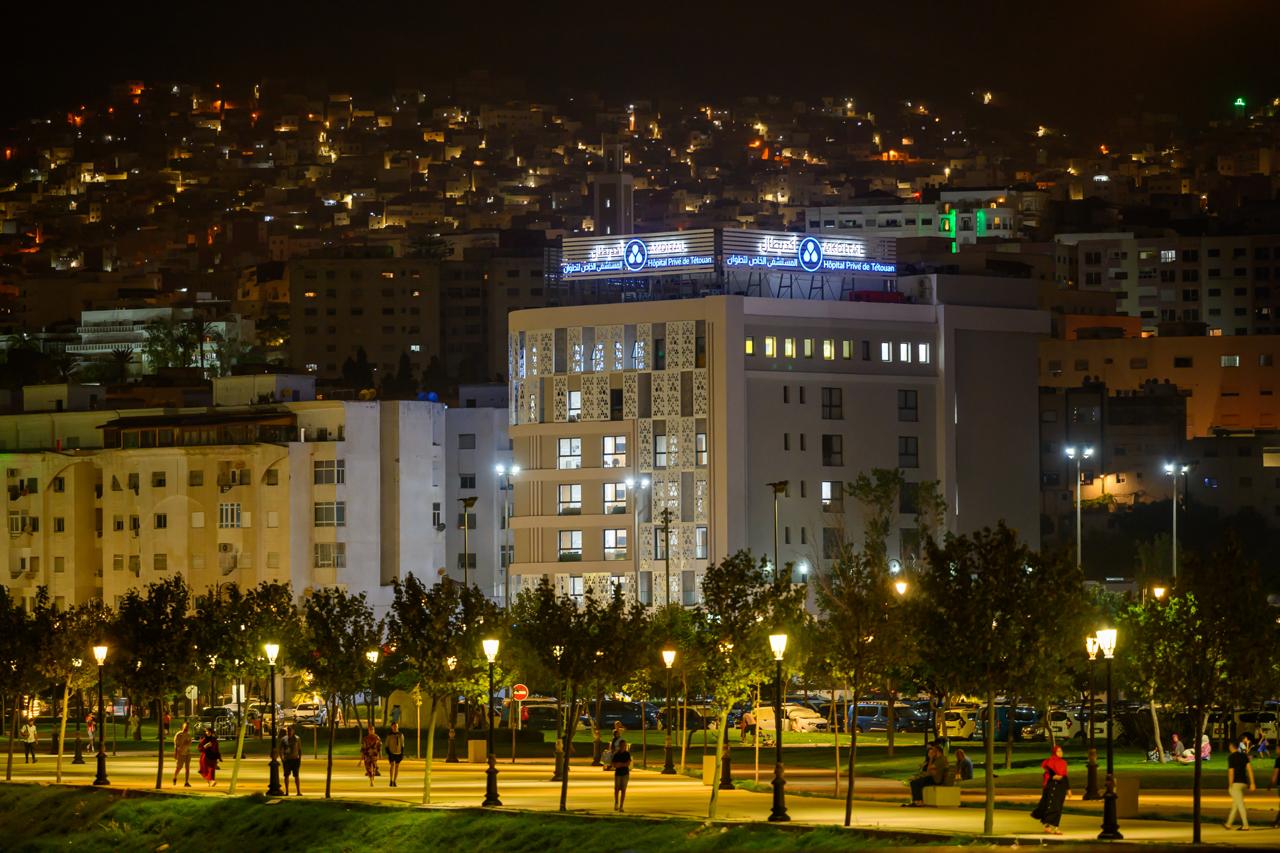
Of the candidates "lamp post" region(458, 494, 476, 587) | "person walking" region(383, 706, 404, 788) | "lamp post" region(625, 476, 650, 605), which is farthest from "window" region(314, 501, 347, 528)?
"person walking" region(383, 706, 404, 788)

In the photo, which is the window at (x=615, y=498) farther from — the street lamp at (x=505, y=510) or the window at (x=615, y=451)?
the street lamp at (x=505, y=510)

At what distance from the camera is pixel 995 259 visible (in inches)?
7790

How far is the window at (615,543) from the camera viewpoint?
132000mm

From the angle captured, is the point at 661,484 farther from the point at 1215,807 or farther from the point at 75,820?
the point at 1215,807

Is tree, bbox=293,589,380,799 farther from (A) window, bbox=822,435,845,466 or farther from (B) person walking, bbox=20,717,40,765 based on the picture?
(A) window, bbox=822,435,845,466

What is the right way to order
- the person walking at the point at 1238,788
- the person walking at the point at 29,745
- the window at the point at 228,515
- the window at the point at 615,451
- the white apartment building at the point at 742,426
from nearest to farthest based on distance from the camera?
the person walking at the point at 1238,788 → the person walking at the point at 29,745 → the white apartment building at the point at 742,426 → the window at the point at 615,451 → the window at the point at 228,515

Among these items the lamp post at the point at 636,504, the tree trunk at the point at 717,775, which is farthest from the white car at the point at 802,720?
the tree trunk at the point at 717,775

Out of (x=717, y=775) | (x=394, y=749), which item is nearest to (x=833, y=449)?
(x=394, y=749)

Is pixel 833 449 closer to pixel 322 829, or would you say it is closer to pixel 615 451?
pixel 615 451

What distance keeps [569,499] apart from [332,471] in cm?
1603

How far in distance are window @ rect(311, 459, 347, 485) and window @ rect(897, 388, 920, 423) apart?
3264 cm

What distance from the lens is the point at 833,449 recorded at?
443 feet

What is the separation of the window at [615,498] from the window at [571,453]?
2.71m

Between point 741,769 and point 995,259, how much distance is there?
410ft
